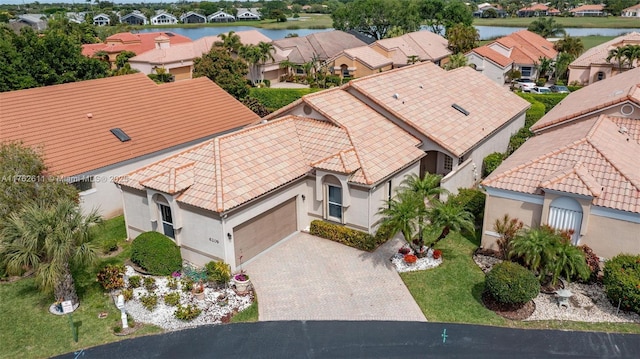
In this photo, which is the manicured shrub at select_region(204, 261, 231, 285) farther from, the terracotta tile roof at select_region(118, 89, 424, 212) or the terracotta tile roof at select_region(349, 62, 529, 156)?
the terracotta tile roof at select_region(349, 62, 529, 156)

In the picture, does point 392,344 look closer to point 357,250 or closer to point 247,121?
point 357,250

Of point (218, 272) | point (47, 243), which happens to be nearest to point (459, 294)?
point (218, 272)

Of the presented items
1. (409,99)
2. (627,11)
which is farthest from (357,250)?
(627,11)

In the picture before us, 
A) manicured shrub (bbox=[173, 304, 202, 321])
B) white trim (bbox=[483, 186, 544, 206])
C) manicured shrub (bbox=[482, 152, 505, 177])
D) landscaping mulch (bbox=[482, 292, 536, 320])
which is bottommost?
landscaping mulch (bbox=[482, 292, 536, 320])

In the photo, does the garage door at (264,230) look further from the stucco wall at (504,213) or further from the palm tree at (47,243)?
the stucco wall at (504,213)

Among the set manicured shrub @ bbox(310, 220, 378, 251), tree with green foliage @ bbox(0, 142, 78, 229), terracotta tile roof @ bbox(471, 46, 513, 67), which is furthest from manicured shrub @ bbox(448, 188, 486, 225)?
terracotta tile roof @ bbox(471, 46, 513, 67)
